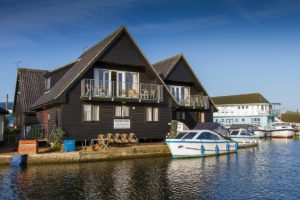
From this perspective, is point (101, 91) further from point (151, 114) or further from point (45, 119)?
point (45, 119)

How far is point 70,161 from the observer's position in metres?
23.2

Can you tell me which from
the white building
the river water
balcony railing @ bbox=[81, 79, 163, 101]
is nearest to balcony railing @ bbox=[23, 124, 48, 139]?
balcony railing @ bbox=[81, 79, 163, 101]

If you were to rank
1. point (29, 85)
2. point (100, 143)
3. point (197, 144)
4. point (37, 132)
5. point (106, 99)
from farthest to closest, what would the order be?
1. point (29, 85)
2. point (37, 132)
3. point (106, 99)
4. point (197, 144)
5. point (100, 143)

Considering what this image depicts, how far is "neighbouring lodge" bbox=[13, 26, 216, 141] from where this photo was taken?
27.6 metres

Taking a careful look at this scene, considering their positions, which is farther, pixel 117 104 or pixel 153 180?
pixel 117 104

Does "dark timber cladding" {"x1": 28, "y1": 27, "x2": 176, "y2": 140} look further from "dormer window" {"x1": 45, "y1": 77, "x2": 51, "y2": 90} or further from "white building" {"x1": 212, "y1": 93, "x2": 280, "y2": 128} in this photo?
"white building" {"x1": 212, "y1": 93, "x2": 280, "y2": 128}

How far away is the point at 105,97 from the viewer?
28203mm

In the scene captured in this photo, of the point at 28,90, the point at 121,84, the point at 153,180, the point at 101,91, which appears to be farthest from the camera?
the point at 28,90

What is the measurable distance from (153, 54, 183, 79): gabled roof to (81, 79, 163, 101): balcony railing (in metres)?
6.00

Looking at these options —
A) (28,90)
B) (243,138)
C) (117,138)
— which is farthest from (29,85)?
(243,138)

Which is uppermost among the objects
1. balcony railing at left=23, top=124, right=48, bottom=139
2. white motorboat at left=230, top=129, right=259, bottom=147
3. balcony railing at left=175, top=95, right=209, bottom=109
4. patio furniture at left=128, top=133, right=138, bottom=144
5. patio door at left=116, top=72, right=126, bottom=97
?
Result: patio door at left=116, top=72, right=126, bottom=97

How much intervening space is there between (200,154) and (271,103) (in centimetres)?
5445

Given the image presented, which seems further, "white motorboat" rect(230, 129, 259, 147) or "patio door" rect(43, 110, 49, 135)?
"white motorboat" rect(230, 129, 259, 147)

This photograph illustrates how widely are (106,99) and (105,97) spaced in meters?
0.22
